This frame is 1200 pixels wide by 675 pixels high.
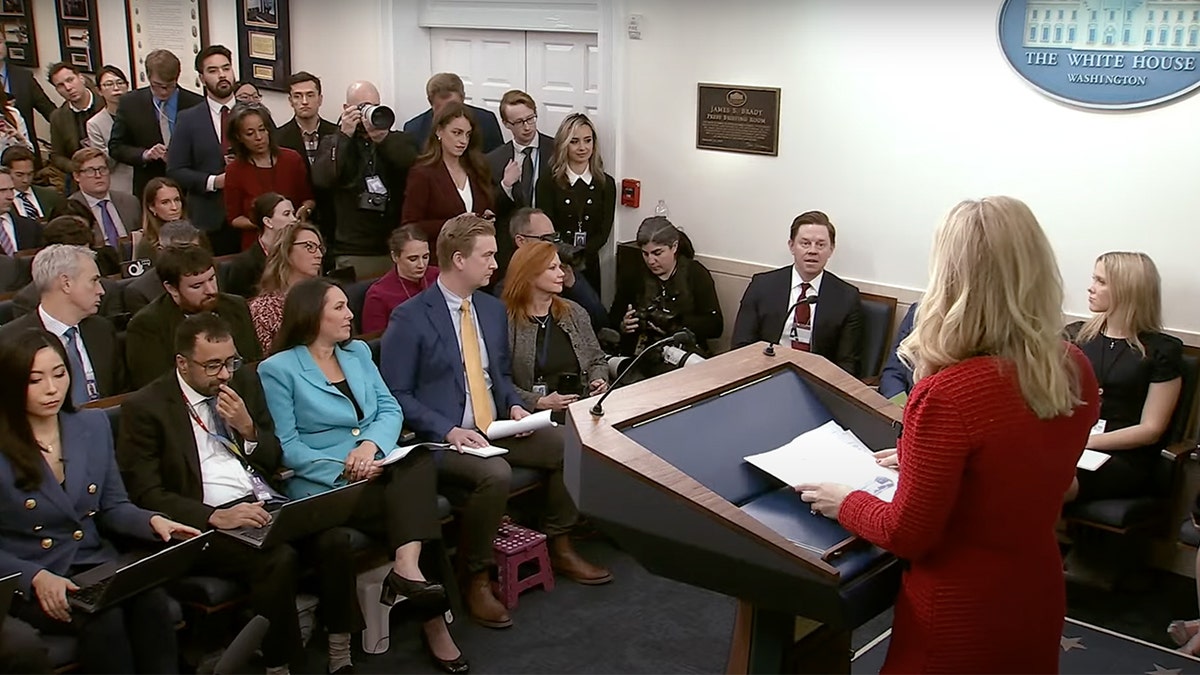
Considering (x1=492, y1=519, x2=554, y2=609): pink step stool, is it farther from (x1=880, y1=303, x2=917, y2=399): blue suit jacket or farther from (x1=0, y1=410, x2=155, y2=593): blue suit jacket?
(x1=880, y1=303, x2=917, y2=399): blue suit jacket

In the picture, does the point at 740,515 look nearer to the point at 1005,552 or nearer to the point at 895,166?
the point at 1005,552

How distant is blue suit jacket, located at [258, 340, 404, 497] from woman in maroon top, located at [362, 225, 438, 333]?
97 centimetres

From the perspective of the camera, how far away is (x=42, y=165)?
877 centimetres

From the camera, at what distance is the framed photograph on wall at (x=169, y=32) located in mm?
8414

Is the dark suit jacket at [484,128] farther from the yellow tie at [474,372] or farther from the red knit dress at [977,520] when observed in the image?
the red knit dress at [977,520]

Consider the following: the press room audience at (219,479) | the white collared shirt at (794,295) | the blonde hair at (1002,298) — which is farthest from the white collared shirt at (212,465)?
the white collared shirt at (794,295)

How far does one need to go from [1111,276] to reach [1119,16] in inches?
40.3

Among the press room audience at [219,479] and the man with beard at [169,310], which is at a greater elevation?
the man with beard at [169,310]

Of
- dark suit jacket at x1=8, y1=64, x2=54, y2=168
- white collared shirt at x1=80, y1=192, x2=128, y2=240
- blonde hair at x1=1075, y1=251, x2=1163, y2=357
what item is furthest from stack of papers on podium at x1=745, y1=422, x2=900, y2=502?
dark suit jacket at x1=8, y1=64, x2=54, y2=168

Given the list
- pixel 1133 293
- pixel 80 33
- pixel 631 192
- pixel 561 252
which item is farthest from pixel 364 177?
pixel 80 33

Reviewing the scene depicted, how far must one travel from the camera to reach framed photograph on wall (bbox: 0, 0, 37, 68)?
10.2m

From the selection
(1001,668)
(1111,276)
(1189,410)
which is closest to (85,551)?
(1001,668)

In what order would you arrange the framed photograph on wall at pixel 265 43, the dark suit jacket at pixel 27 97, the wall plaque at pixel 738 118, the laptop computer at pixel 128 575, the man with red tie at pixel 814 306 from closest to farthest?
the laptop computer at pixel 128 575 → the man with red tie at pixel 814 306 → the wall plaque at pixel 738 118 → the framed photograph on wall at pixel 265 43 → the dark suit jacket at pixel 27 97

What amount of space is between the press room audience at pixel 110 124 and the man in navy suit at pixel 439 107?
1.94 m
